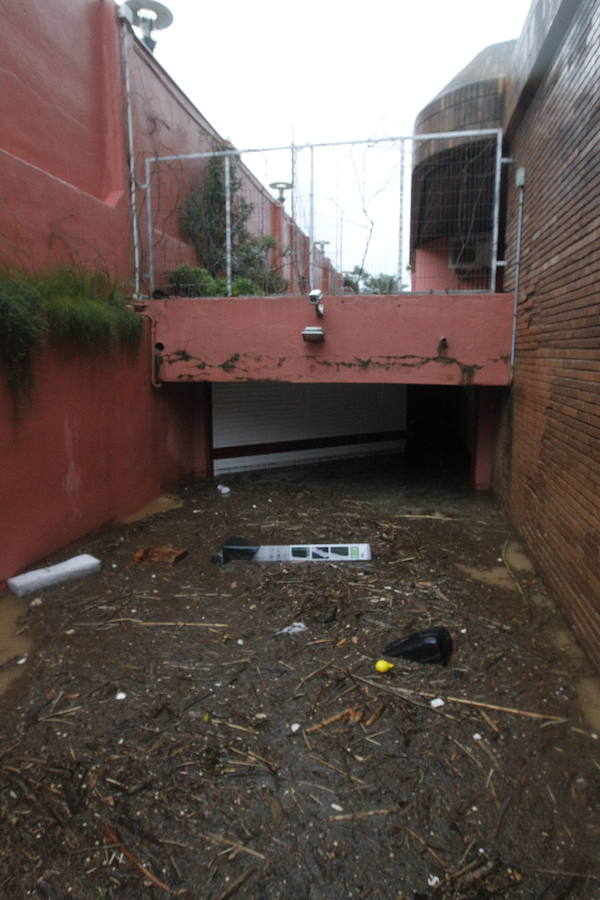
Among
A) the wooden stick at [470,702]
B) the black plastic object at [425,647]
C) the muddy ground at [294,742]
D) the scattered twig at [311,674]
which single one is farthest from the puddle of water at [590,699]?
the scattered twig at [311,674]

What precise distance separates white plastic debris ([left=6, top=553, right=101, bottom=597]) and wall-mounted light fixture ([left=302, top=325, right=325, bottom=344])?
11.4ft

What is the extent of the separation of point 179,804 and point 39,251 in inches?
190

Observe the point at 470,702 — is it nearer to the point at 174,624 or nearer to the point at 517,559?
the point at 174,624

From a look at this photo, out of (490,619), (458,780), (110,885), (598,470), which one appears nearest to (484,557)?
(490,619)

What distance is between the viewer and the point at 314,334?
630 cm

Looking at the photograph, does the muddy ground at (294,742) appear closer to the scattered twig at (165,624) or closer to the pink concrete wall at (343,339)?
the scattered twig at (165,624)

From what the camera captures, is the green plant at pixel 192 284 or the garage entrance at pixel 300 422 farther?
the garage entrance at pixel 300 422

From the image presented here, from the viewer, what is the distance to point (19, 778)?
242 cm

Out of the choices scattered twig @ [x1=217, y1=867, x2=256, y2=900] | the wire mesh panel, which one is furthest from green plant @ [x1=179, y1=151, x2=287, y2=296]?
scattered twig @ [x1=217, y1=867, x2=256, y2=900]

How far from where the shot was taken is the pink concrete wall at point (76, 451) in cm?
434

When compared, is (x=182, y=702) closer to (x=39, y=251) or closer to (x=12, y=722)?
(x=12, y=722)

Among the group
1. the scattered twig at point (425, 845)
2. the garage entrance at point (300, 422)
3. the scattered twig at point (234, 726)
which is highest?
the garage entrance at point (300, 422)

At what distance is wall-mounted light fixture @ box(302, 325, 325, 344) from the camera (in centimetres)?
630

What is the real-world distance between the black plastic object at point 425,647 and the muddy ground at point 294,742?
78 millimetres
